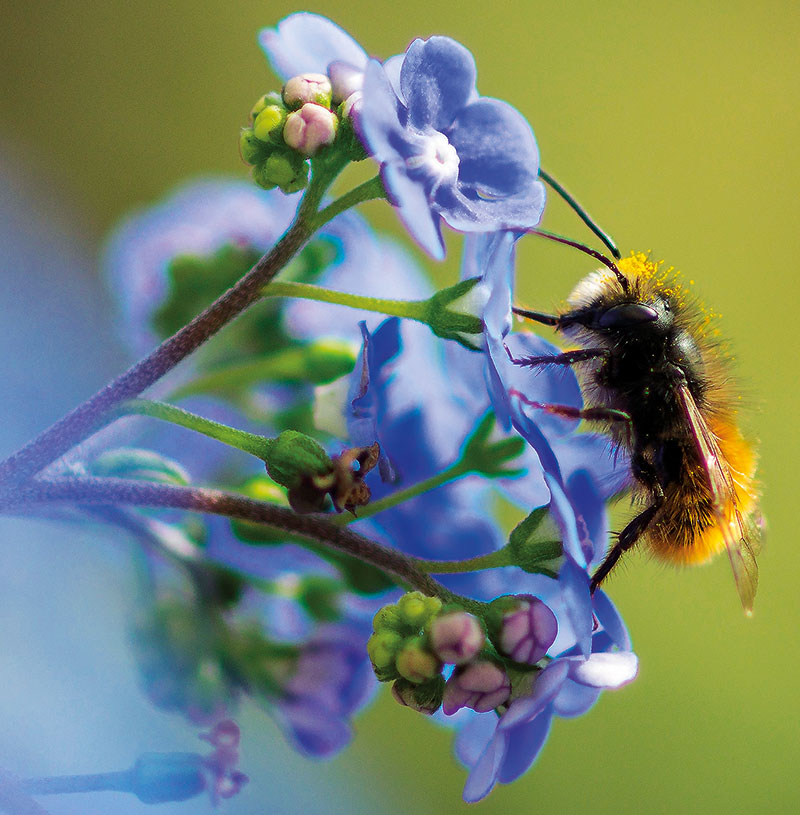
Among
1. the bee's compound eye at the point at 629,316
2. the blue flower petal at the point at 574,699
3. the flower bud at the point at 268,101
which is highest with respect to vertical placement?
the flower bud at the point at 268,101

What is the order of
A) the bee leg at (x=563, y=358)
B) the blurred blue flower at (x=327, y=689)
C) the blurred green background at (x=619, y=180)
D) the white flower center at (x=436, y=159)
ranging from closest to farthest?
the white flower center at (x=436, y=159) → the bee leg at (x=563, y=358) → the blurred blue flower at (x=327, y=689) → the blurred green background at (x=619, y=180)

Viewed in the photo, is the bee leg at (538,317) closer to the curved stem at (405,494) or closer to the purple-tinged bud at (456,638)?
the curved stem at (405,494)

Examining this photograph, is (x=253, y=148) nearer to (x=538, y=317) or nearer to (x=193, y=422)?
(x=193, y=422)

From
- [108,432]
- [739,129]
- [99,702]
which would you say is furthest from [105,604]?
[739,129]

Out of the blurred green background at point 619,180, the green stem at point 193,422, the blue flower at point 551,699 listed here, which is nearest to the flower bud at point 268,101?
the green stem at point 193,422

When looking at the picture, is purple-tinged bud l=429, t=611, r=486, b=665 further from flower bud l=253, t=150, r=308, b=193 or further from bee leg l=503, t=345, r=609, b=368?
flower bud l=253, t=150, r=308, b=193

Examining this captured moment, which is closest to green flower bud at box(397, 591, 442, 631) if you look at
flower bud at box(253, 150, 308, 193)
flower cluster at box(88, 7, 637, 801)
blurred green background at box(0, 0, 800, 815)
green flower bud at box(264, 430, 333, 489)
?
flower cluster at box(88, 7, 637, 801)
